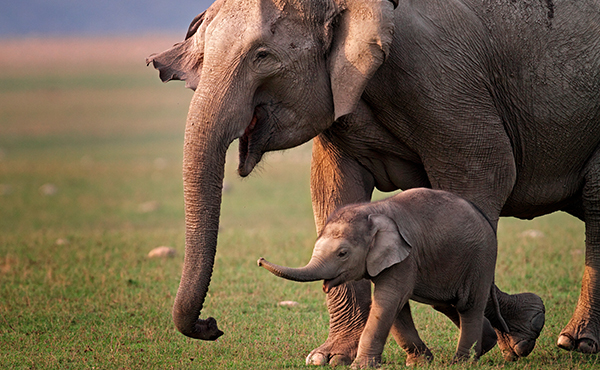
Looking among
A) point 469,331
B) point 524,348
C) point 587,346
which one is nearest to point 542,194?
point 524,348

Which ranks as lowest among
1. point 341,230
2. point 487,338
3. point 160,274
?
point 160,274

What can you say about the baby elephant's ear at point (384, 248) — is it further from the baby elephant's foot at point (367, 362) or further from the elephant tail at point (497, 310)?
the elephant tail at point (497, 310)

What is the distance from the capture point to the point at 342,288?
705 cm

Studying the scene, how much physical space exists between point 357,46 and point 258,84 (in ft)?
2.27

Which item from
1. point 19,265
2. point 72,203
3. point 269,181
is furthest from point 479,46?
point 269,181

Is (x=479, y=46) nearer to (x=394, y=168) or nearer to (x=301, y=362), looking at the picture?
(x=394, y=168)

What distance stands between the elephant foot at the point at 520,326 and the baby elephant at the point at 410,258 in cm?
61

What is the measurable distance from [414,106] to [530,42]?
43.1 inches

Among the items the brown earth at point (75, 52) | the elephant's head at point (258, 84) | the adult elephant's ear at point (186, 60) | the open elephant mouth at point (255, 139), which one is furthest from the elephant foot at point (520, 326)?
the brown earth at point (75, 52)

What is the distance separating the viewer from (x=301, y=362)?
6906 mm

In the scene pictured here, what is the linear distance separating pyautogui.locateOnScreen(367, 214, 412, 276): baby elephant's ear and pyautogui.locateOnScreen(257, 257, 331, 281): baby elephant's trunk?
322 millimetres

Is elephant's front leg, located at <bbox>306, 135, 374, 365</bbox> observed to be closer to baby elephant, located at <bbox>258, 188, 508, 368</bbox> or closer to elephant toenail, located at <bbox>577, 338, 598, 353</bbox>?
baby elephant, located at <bbox>258, 188, 508, 368</bbox>

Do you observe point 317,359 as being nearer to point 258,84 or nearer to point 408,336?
point 408,336

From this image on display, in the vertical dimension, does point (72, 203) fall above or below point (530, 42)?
below
